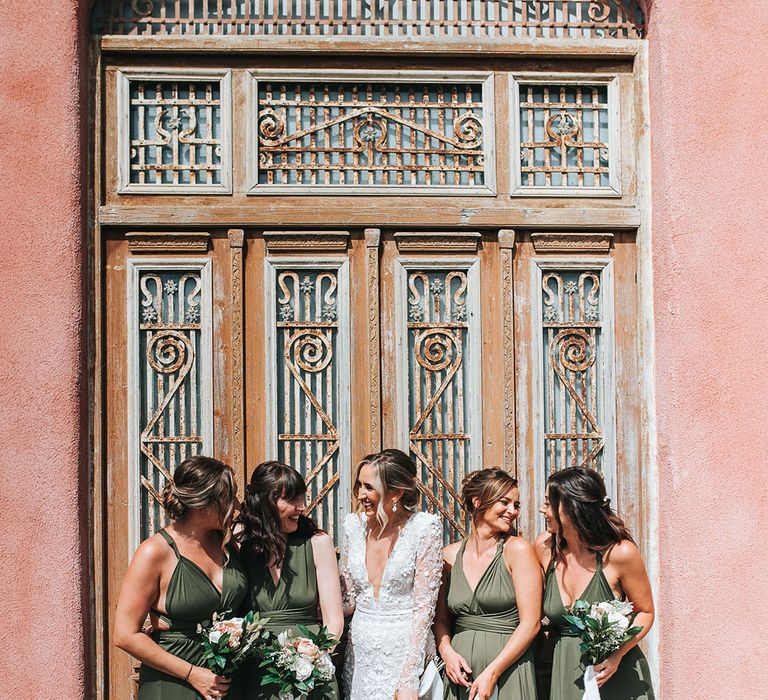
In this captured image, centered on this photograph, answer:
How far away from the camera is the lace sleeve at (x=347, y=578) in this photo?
477cm

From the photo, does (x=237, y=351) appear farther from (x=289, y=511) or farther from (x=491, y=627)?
(x=491, y=627)

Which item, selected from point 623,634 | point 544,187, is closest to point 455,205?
point 544,187

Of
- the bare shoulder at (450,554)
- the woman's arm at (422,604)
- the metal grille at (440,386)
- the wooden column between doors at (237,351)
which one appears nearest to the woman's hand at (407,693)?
the woman's arm at (422,604)

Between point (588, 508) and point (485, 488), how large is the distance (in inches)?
19.9

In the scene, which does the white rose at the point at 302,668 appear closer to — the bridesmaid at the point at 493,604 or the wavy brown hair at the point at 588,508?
the bridesmaid at the point at 493,604

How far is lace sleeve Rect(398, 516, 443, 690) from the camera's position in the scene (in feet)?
14.7

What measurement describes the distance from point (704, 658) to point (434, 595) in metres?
1.59

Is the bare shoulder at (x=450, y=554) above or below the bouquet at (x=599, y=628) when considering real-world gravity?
above

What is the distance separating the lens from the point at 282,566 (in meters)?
4.57

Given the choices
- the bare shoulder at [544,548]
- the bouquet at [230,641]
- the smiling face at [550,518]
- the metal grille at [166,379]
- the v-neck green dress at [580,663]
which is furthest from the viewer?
the metal grille at [166,379]

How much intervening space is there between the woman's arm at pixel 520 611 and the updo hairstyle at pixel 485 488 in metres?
0.23

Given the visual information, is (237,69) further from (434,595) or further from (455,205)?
(434,595)

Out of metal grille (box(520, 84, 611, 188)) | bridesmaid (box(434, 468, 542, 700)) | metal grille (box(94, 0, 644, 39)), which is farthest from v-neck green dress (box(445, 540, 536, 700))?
metal grille (box(94, 0, 644, 39))

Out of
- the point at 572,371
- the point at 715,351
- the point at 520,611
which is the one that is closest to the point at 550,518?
the point at 520,611
